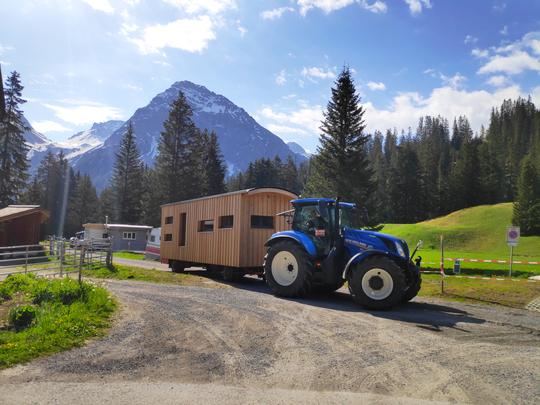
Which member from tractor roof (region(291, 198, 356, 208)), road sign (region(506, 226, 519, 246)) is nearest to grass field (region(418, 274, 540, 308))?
road sign (region(506, 226, 519, 246))

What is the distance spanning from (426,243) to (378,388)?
39714mm

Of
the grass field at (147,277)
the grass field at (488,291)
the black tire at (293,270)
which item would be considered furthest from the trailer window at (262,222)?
the grass field at (488,291)

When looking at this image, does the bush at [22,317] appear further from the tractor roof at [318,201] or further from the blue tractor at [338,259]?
the tractor roof at [318,201]

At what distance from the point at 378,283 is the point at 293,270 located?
2.54 meters

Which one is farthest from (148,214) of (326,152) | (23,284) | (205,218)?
(23,284)

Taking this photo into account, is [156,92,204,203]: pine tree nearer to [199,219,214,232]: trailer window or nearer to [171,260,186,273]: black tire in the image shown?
[171,260,186,273]: black tire

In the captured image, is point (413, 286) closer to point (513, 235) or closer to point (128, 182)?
point (513, 235)

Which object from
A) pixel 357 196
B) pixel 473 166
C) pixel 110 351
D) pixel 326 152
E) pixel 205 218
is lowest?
pixel 110 351

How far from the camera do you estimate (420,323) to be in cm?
800

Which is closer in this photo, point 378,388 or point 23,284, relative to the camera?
point 378,388

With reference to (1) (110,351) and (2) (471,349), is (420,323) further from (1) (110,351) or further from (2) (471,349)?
(1) (110,351)

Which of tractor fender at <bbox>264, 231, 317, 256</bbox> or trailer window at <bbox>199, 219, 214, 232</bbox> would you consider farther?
trailer window at <bbox>199, 219, 214, 232</bbox>

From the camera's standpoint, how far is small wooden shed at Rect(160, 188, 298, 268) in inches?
591

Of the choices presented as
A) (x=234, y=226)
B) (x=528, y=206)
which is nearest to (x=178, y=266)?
(x=234, y=226)
